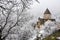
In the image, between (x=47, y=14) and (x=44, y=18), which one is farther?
(x=47, y=14)

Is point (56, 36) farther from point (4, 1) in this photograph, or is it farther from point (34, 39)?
point (4, 1)

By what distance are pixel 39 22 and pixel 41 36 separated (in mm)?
11737

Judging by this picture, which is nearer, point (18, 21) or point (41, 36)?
point (18, 21)

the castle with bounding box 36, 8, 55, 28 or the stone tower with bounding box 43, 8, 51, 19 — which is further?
the stone tower with bounding box 43, 8, 51, 19

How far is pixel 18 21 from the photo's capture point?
13.6 m

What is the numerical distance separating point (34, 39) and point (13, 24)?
16.2m

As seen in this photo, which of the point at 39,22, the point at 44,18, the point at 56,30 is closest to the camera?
the point at 56,30

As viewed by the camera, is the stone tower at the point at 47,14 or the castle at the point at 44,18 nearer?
the castle at the point at 44,18

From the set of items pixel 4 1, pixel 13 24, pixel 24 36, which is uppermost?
pixel 4 1

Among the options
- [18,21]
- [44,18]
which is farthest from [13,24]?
[44,18]

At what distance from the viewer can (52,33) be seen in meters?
30.6

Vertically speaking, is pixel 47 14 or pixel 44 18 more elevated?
pixel 47 14

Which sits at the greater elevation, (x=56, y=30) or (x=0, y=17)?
(x=0, y=17)

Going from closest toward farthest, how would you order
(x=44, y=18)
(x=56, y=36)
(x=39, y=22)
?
(x=56, y=36) < (x=44, y=18) < (x=39, y=22)
